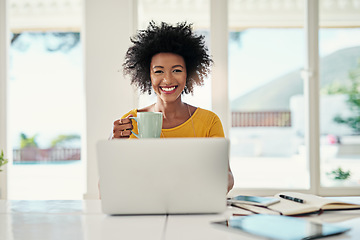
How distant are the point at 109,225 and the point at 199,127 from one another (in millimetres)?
1074

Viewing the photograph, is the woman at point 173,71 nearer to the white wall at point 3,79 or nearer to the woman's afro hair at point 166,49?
the woman's afro hair at point 166,49

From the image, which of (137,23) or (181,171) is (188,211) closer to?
(181,171)

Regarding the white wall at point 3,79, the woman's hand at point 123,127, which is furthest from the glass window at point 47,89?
the woman's hand at point 123,127

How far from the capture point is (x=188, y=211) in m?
0.98

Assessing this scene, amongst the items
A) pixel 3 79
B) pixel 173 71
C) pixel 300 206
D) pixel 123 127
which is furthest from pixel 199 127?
pixel 3 79

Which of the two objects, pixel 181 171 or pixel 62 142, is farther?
pixel 62 142

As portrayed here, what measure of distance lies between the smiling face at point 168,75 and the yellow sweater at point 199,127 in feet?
0.50

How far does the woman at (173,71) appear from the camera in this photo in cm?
183

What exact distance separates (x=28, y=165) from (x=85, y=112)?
378cm

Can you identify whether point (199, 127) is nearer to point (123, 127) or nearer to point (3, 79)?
point (123, 127)

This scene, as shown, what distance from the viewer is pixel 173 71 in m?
1.82

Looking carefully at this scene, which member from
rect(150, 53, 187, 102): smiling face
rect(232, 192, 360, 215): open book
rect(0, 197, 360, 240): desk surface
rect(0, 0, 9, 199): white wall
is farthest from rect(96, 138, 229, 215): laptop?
rect(0, 0, 9, 199): white wall

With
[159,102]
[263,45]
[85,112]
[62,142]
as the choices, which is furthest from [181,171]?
[62,142]

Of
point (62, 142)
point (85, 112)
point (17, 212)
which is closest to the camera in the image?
point (17, 212)
